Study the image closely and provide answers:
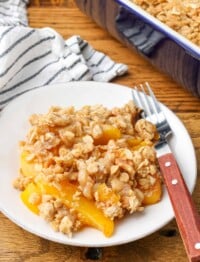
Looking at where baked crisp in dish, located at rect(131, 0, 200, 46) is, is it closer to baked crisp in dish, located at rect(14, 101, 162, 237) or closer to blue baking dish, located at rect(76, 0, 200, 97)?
blue baking dish, located at rect(76, 0, 200, 97)

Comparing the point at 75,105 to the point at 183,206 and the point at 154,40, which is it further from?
the point at 183,206

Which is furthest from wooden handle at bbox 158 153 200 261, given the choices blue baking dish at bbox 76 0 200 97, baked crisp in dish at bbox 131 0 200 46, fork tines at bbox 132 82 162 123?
baked crisp in dish at bbox 131 0 200 46

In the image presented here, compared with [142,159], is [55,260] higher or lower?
lower

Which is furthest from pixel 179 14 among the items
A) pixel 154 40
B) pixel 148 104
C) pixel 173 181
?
pixel 173 181

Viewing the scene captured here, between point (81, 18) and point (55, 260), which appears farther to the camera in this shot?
point (81, 18)

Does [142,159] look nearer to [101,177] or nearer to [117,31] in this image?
[101,177]

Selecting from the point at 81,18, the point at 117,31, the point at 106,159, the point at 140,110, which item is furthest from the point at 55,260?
the point at 81,18
